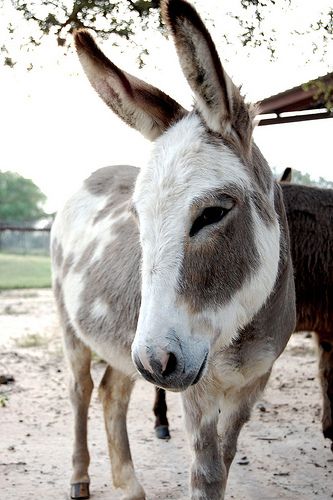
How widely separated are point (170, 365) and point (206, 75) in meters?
0.88

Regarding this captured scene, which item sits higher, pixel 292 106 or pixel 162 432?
pixel 292 106

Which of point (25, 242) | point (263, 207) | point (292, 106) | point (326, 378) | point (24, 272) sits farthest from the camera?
point (25, 242)

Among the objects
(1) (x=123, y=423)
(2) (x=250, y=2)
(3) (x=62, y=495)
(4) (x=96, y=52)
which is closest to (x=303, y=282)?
(1) (x=123, y=423)

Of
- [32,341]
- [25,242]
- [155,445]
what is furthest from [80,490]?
[25,242]

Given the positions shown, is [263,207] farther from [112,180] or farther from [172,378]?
[112,180]

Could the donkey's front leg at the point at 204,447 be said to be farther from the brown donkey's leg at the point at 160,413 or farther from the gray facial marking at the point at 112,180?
the brown donkey's leg at the point at 160,413

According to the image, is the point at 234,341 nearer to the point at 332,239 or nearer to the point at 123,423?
the point at 123,423

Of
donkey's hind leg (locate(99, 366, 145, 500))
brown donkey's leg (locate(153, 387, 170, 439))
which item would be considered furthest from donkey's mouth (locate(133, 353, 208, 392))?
brown donkey's leg (locate(153, 387, 170, 439))

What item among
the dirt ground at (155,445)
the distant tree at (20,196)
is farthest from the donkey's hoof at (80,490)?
the distant tree at (20,196)

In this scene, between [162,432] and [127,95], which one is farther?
[162,432]

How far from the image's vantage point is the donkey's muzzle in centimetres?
173

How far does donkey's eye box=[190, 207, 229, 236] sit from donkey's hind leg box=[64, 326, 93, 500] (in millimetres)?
1943

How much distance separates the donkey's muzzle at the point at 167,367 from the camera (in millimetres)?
1727

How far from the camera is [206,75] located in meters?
1.89
